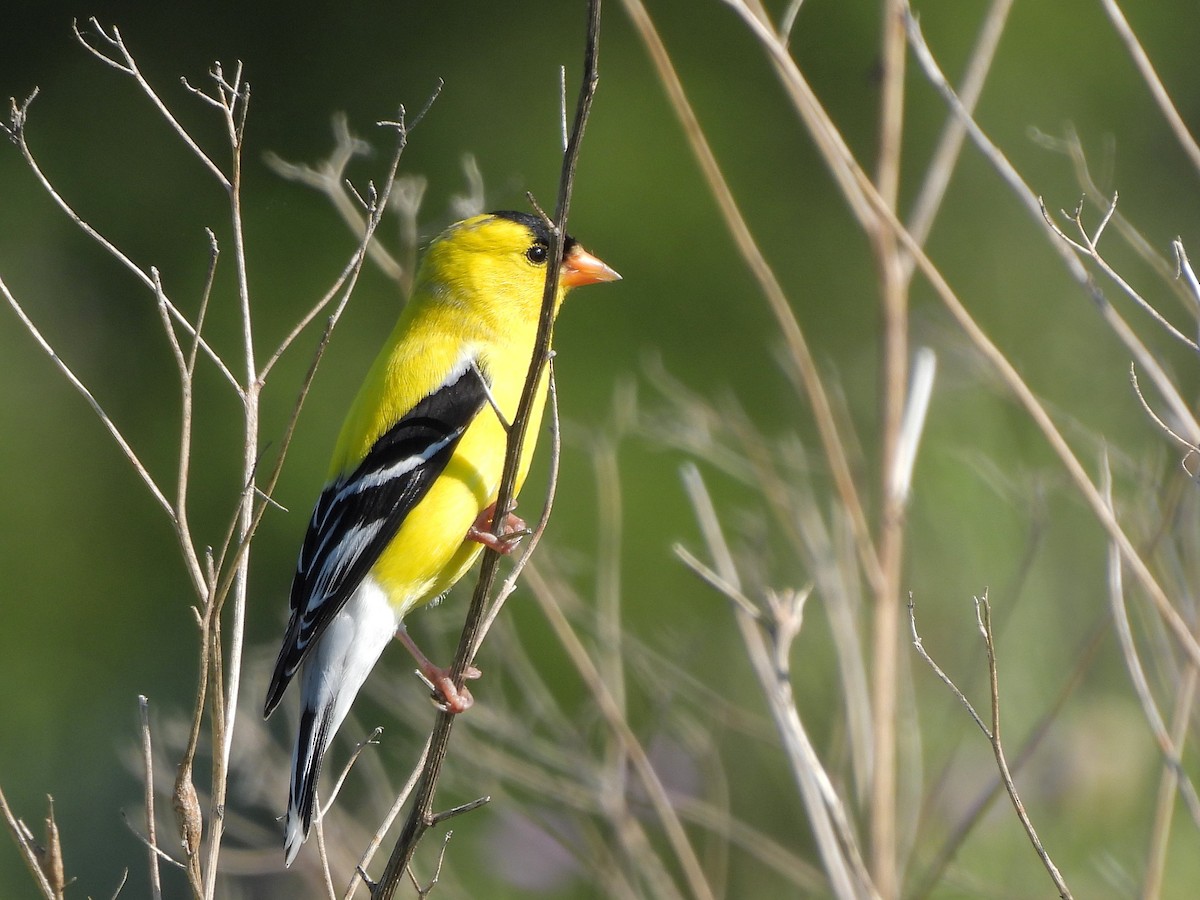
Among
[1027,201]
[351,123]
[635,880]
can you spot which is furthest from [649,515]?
[1027,201]

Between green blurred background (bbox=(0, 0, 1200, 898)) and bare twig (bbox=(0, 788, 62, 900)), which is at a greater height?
bare twig (bbox=(0, 788, 62, 900))

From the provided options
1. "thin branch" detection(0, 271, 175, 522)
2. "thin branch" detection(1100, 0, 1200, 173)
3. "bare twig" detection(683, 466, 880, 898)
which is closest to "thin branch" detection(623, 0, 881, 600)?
"bare twig" detection(683, 466, 880, 898)

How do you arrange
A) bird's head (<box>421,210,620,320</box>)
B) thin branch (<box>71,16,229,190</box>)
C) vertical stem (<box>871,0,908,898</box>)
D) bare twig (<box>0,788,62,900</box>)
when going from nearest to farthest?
bare twig (<box>0,788,62,900</box>) → thin branch (<box>71,16,229,190</box>) → vertical stem (<box>871,0,908,898</box>) → bird's head (<box>421,210,620,320</box>)

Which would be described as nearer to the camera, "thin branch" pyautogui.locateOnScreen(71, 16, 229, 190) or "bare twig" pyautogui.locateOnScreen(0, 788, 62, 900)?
"bare twig" pyautogui.locateOnScreen(0, 788, 62, 900)

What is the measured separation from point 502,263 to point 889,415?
3.23ft

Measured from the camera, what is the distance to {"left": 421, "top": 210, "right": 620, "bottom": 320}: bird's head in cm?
305

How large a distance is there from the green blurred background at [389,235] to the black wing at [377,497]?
3218 mm

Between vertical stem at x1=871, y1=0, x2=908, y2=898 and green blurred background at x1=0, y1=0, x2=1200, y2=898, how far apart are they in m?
3.36

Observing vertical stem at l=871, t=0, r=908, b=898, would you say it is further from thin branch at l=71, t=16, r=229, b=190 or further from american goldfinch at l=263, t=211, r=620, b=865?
thin branch at l=71, t=16, r=229, b=190

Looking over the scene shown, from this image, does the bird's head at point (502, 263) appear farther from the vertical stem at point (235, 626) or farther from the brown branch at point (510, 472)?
the vertical stem at point (235, 626)

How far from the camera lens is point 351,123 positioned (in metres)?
8.50

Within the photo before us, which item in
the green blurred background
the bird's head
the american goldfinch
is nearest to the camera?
the american goldfinch

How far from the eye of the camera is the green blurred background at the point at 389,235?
7.44m

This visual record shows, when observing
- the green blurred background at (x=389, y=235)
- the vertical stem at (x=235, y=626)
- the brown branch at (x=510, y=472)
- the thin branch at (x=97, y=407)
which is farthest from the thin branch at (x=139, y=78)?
the green blurred background at (x=389, y=235)
